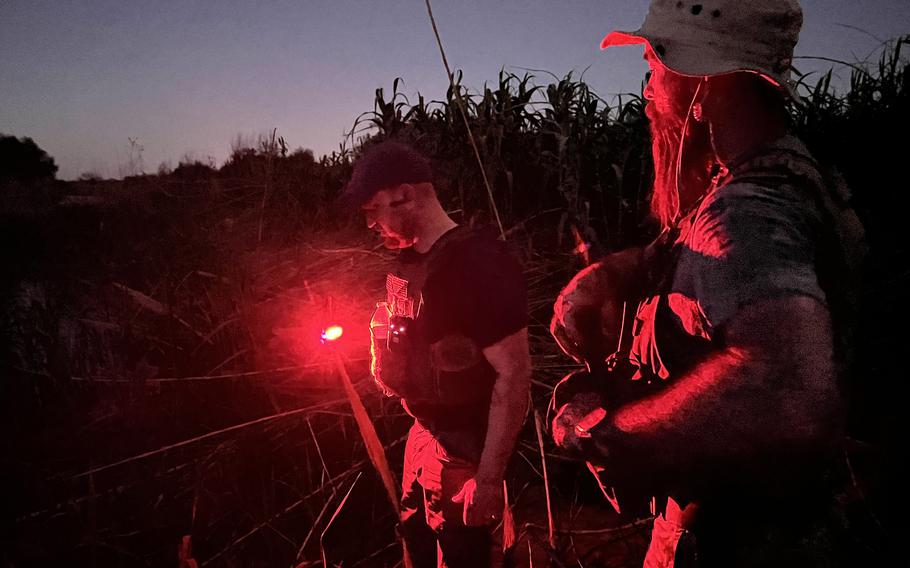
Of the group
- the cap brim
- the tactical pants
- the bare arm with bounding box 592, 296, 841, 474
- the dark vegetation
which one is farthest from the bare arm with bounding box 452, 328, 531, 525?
the cap brim

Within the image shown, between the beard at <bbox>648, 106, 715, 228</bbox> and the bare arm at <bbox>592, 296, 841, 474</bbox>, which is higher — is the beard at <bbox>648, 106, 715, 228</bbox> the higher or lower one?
the higher one

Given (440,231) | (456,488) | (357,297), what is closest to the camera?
(456,488)

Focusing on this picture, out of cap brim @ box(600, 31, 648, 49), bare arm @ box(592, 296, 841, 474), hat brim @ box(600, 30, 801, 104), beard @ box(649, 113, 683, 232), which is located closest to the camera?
bare arm @ box(592, 296, 841, 474)

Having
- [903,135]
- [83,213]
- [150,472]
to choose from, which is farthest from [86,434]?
[83,213]

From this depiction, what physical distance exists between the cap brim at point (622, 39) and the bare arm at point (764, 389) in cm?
75

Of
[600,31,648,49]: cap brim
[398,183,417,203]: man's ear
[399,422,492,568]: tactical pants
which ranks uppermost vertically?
[600,31,648,49]: cap brim

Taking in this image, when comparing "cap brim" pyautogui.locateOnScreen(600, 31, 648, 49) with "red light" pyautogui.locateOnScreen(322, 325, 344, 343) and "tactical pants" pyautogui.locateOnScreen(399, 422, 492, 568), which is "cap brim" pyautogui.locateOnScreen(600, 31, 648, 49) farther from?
"tactical pants" pyautogui.locateOnScreen(399, 422, 492, 568)

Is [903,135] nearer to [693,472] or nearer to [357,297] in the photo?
[693,472]

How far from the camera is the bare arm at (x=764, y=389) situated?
0.85 m

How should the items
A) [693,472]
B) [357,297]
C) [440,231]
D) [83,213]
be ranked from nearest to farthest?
[693,472] < [440,231] < [357,297] < [83,213]

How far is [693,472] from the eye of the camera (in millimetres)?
965

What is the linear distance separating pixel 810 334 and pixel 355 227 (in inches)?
239

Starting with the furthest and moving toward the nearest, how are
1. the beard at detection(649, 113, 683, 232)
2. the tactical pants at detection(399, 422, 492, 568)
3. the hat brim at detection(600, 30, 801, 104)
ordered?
the tactical pants at detection(399, 422, 492, 568) < the beard at detection(649, 113, 683, 232) < the hat brim at detection(600, 30, 801, 104)

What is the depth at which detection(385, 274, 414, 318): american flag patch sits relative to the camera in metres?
2.05
